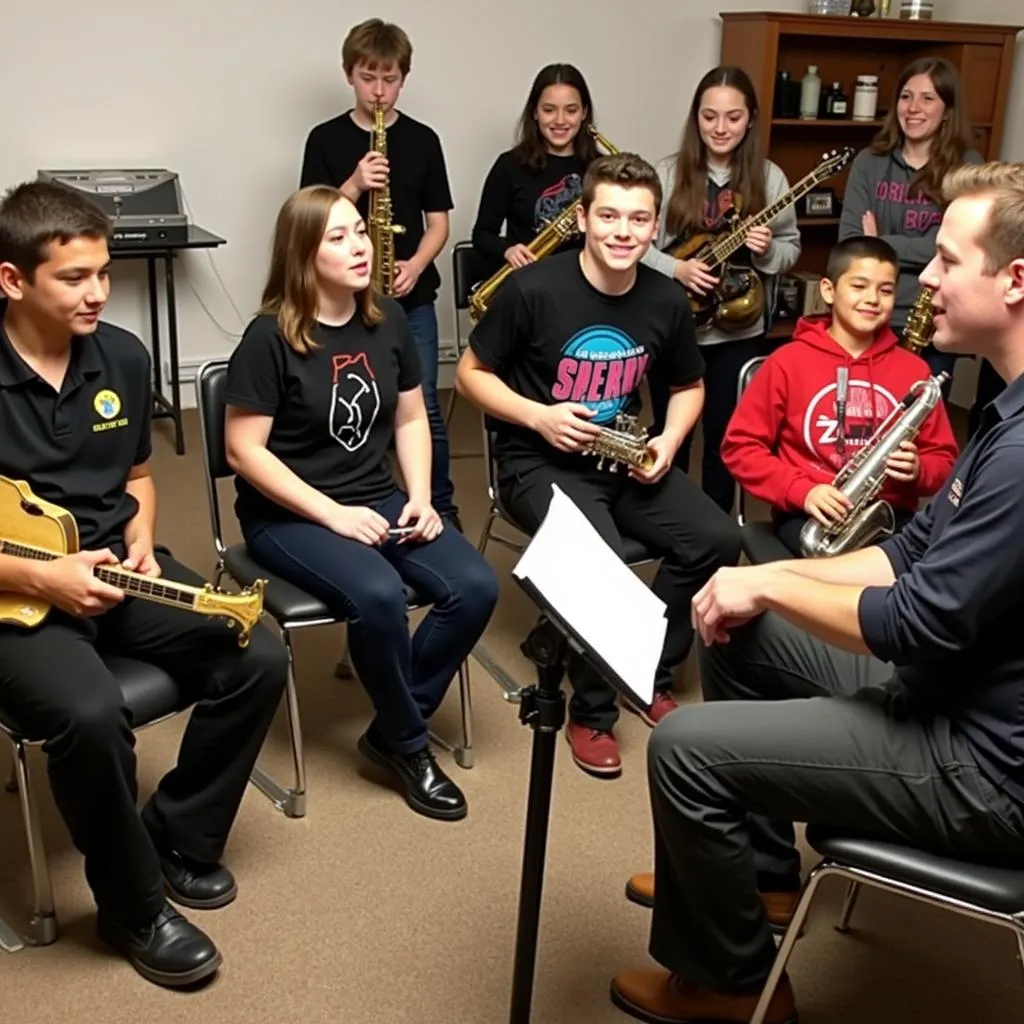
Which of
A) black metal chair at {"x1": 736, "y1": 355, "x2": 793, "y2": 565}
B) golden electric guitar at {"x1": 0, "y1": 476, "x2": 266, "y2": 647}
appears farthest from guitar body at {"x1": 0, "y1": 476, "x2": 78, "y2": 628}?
black metal chair at {"x1": 736, "y1": 355, "x2": 793, "y2": 565}

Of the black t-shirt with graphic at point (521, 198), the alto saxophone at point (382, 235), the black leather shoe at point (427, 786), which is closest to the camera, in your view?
the black leather shoe at point (427, 786)

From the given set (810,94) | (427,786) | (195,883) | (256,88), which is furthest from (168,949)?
(810,94)

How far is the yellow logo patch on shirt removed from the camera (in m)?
2.13

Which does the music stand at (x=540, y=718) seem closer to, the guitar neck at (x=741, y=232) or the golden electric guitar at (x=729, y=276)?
the golden electric guitar at (x=729, y=276)

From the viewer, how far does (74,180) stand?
4402mm

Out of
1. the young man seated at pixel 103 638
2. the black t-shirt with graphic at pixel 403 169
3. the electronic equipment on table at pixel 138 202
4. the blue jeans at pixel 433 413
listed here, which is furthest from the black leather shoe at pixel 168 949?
the electronic equipment on table at pixel 138 202

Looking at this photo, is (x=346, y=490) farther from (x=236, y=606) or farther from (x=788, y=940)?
(x=788, y=940)

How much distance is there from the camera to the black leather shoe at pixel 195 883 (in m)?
2.20

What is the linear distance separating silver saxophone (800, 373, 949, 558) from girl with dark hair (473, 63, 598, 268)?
1.44 metres

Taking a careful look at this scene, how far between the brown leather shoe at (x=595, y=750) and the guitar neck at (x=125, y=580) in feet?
3.39

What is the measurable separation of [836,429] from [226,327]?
3110mm

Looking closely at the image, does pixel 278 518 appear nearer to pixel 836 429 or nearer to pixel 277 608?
pixel 277 608

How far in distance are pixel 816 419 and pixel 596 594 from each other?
4.28 ft

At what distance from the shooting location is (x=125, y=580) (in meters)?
2.02
